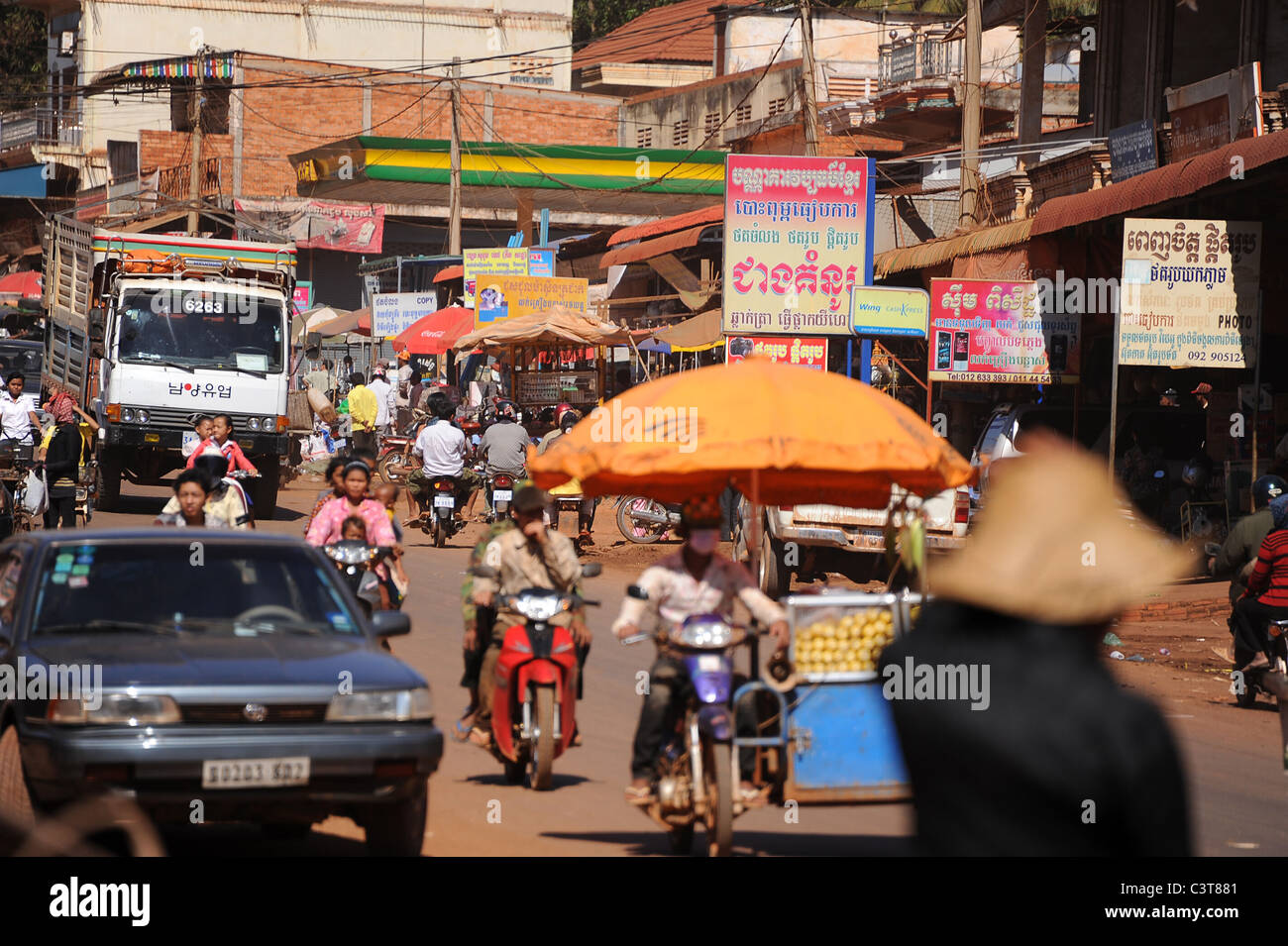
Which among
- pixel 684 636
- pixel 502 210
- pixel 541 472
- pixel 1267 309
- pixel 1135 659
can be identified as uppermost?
pixel 502 210

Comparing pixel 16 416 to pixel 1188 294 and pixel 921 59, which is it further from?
pixel 921 59

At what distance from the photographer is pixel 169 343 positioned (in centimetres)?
2194

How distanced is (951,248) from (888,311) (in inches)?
144

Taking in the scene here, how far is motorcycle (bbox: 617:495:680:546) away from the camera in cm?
2083

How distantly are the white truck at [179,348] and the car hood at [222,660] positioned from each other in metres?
15.5

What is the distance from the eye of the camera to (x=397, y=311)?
117ft

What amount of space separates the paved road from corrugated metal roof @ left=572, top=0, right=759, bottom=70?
2036 inches

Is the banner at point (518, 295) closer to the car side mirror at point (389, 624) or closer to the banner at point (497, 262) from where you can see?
the banner at point (497, 262)

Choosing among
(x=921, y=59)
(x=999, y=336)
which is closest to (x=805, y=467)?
(x=999, y=336)

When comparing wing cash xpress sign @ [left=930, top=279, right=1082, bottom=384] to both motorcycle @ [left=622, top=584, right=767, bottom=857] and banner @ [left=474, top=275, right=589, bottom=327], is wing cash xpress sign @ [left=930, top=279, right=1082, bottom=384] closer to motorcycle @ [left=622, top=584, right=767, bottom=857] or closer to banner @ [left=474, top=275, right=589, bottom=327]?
banner @ [left=474, top=275, right=589, bottom=327]

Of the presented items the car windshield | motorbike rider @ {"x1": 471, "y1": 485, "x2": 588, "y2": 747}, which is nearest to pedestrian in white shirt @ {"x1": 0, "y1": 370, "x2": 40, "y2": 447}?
motorbike rider @ {"x1": 471, "y1": 485, "x2": 588, "y2": 747}
